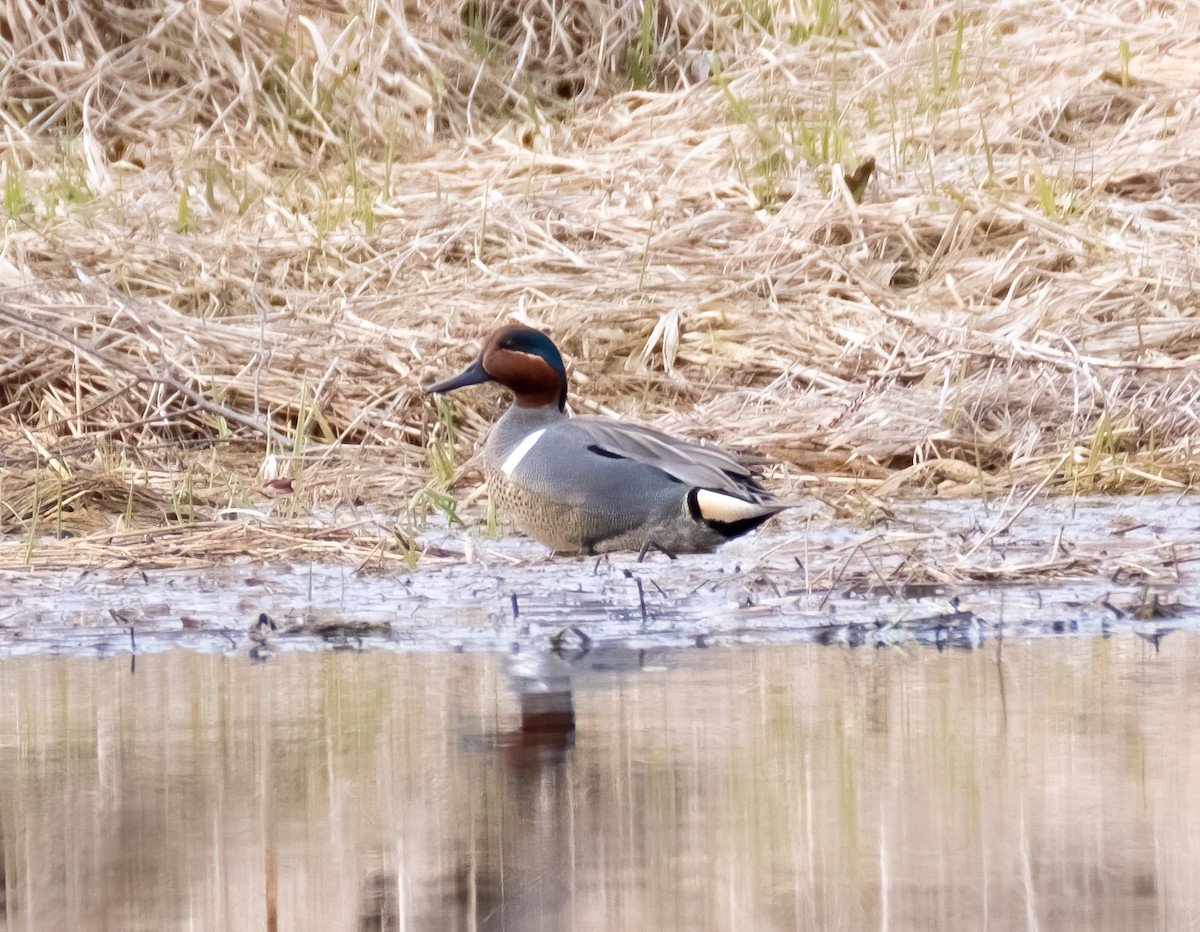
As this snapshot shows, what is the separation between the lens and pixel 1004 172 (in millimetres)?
8695

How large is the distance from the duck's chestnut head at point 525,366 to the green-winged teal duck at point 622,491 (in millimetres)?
231

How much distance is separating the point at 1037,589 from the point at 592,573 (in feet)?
3.60

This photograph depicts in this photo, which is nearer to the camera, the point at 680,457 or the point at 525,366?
the point at 680,457

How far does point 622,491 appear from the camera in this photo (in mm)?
5461

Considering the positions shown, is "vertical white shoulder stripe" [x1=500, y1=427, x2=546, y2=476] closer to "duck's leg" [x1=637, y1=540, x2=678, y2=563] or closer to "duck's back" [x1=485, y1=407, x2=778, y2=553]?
"duck's back" [x1=485, y1=407, x2=778, y2=553]

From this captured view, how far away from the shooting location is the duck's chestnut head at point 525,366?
19.4 ft

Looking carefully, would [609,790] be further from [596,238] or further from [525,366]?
[596,238]

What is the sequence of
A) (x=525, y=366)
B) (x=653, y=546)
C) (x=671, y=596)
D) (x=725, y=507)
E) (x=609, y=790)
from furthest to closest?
(x=525, y=366), (x=653, y=546), (x=725, y=507), (x=671, y=596), (x=609, y=790)

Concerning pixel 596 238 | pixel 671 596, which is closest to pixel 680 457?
pixel 671 596

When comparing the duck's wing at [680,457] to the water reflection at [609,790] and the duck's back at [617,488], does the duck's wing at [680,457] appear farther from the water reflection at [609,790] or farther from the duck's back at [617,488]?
the water reflection at [609,790]

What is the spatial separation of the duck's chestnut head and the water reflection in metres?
1.79

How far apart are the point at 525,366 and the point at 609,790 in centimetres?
298


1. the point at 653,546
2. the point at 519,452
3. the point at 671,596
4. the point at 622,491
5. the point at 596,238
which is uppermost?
the point at 596,238

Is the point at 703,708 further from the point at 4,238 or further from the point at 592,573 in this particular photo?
the point at 4,238
